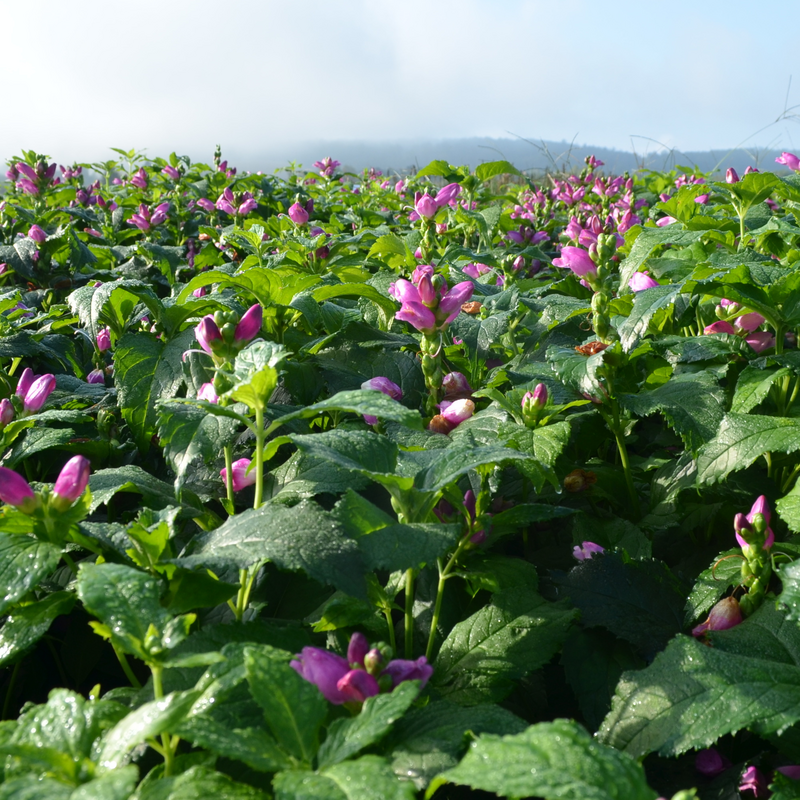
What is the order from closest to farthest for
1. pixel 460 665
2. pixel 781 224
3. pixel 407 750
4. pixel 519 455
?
pixel 407 750 → pixel 519 455 → pixel 460 665 → pixel 781 224

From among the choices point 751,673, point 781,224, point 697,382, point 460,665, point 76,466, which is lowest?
point 460,665

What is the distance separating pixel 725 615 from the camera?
44.4 inches

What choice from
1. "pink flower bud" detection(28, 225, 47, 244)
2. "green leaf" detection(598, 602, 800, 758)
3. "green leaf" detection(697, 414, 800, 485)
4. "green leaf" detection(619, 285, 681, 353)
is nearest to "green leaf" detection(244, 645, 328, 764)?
"green leaf" detection(598, 602, 800, 758)

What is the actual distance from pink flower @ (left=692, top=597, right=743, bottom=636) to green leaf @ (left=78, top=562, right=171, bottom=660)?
0.85m

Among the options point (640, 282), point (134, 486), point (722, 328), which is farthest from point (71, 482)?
point (640, 282)

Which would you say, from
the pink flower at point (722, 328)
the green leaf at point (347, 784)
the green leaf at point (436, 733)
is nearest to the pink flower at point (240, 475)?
the green leaf at point (436, 733)

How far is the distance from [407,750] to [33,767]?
0.40 meters

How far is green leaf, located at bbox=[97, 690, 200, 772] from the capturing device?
66 centimetres

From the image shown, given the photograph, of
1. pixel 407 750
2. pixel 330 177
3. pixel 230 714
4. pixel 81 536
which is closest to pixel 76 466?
pixel 81 536

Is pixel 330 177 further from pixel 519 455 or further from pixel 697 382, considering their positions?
pixel 519 455

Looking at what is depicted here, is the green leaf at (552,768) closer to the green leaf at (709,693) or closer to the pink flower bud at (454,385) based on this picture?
the green leaf at (709,693)

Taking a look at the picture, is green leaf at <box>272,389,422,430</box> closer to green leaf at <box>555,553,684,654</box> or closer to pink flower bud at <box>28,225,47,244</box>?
green leaf at <box>555,553,684,654</box>

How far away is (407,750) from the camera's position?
0.82 m

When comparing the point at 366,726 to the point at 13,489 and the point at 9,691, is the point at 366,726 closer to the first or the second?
the point at 13,489
